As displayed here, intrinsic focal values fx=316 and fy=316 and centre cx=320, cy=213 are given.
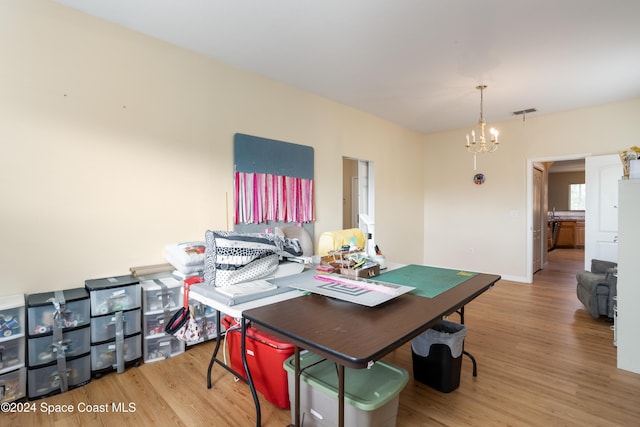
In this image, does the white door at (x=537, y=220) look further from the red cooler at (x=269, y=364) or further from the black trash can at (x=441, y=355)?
the red cooler at (x=269, y=364)

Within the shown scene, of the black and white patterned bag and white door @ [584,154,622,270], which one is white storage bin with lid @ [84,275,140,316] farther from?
white door @ [584,154,622,270]

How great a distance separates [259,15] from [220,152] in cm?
138

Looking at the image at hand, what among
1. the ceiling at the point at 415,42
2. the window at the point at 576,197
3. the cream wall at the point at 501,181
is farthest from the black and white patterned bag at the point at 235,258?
the window at the point at 576,197

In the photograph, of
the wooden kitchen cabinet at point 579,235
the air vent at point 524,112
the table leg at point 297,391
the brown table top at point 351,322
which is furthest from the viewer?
the wooden kitchen cabinet at point 579,235

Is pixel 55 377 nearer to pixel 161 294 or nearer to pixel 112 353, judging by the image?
pixel 112 353

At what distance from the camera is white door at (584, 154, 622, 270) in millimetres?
4555

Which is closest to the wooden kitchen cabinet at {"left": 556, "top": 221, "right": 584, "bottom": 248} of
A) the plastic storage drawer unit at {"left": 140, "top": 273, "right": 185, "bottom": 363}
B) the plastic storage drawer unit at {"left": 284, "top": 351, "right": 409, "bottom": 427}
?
the plastic storage drawer unit at {"left": 284, "top": 351, "right": 409, "bottom": 427}

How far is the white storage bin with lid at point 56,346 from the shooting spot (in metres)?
2.16

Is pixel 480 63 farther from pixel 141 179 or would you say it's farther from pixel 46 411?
pixel 46 411

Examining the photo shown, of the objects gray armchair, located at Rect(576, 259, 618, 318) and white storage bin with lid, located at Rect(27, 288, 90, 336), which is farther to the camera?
gray armchair, located at Rect(576, 259, 618, 318)

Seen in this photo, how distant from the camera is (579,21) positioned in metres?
2.63

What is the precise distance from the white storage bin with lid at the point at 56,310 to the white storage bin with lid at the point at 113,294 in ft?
0.19

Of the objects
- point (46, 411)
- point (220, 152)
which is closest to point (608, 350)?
point (220, 152)

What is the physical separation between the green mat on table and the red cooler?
76 cm
